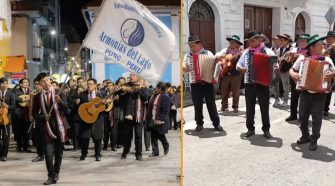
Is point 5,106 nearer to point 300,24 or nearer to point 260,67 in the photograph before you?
point 260,67

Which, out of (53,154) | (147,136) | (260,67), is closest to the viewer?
(53,154)

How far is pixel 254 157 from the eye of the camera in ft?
12.4

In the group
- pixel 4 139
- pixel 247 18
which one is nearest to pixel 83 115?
pixel 4 139

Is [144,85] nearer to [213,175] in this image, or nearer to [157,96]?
[157,96]

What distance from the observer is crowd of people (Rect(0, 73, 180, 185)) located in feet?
11.7

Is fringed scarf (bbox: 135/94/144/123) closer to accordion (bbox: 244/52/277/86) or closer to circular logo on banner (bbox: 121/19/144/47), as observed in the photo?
accordion (bbox: 244/52/277/86)

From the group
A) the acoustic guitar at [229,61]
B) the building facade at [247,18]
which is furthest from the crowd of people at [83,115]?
the building facade at [247,18]

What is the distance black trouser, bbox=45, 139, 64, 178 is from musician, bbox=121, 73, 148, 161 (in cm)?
79

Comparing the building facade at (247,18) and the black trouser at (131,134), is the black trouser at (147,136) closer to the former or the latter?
the black trouser at (131,134)

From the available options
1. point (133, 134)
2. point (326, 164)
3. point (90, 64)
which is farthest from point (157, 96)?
point (326, 164)

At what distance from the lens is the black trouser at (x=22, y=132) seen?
193 inches

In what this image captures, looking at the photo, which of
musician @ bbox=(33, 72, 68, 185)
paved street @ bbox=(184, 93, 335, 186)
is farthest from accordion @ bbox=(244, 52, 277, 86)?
musician @ bbox=(33, 72, 68, 185)

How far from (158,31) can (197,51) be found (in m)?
1.39

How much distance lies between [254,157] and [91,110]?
5.90 feet
